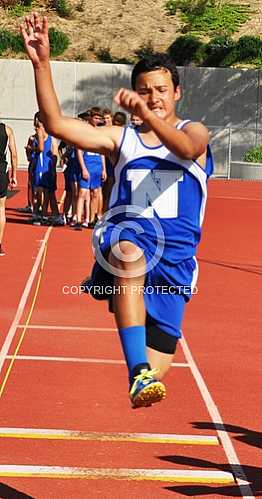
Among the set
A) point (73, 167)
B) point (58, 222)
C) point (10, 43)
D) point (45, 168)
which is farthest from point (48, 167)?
point (10, 43)

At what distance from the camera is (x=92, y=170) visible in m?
17.9

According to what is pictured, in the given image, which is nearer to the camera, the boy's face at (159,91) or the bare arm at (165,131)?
the bare arm at (165,131)

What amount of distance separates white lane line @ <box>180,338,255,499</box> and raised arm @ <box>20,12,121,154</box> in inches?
83.8

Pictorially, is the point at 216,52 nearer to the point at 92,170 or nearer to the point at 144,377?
the point at 92,170

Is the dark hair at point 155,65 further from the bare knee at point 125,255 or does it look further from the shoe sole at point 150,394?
the shoe sole at point 150,394

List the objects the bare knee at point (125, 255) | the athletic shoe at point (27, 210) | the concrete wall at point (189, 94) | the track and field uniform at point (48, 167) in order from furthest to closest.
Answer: the concrete wall at point (189, 94)
the athletic shoe at point (27, 210)
the track and field uniform at point (48, 167)
the bare knee at point (125, 255)

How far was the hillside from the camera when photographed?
44.9m

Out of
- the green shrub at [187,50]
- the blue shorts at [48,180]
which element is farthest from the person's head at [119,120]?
the green shrub at [187,50]

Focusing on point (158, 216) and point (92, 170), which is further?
point (92, 170)

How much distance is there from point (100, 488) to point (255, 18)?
1711 inches

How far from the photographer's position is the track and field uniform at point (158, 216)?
4871 mm

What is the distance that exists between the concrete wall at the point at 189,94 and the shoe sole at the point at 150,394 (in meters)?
34.3

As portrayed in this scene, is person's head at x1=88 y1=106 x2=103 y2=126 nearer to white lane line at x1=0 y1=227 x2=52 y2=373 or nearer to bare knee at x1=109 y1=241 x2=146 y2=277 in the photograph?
white lane line at x1=0 y1=227 x2=52 y2=373

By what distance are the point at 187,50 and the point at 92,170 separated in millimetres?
26804
